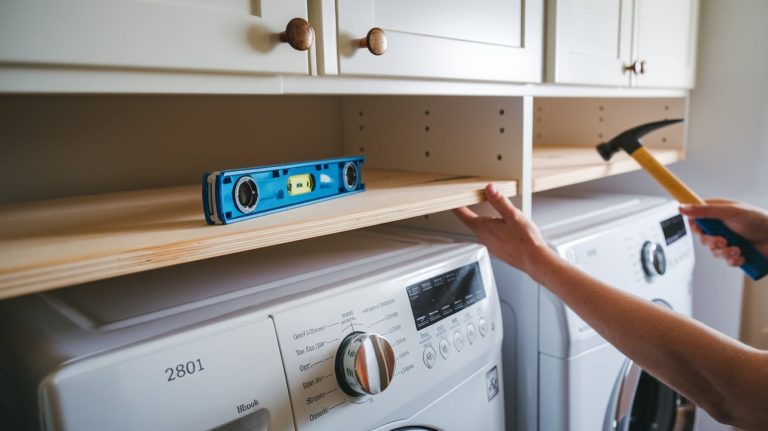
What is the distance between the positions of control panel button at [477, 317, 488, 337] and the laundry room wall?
1.11 meters

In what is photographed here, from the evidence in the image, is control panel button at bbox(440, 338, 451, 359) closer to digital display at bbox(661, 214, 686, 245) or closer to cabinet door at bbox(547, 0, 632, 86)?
cabinet door at bbox(547, 0, 632, 86)

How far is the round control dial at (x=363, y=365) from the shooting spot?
0.66 meters

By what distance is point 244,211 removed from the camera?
624 mm

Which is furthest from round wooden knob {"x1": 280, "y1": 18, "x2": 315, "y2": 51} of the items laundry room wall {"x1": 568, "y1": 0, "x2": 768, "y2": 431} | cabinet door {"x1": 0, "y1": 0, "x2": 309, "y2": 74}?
laundry room wall {"x1": 568, "y1": 0, "x2": 768, "y2": 431}

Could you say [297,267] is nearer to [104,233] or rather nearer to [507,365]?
[104,233]

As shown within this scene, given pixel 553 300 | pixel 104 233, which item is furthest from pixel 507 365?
pixel 104 233

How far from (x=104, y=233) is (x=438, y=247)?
54 cm

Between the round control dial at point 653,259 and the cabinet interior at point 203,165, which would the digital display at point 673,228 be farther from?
the cabinet interior at point 203,165

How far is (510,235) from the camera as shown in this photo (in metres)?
0.97

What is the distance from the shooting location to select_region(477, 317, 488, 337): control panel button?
87 cm

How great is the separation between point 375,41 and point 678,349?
1.95ft

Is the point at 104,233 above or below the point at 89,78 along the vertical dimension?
below

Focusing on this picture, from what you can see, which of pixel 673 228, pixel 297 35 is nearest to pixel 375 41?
pixel 297 35

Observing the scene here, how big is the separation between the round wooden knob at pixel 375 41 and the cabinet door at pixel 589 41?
0.45m
